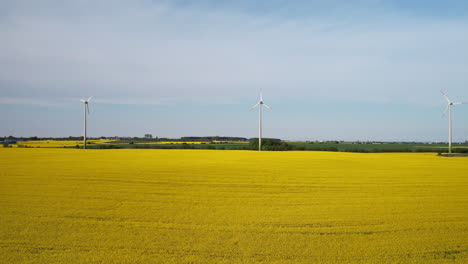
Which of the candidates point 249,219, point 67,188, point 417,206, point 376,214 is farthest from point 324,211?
point 67,188

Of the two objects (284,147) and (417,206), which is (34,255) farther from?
(284,147)

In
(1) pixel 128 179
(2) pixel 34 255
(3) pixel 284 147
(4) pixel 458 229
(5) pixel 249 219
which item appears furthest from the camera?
(3) pixel 284 147

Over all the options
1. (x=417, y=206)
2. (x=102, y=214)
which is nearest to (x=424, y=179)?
(x=417, y=206)

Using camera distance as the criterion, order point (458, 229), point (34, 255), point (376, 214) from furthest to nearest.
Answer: point (376, 214) → point (458, 229) → point (34, 255)

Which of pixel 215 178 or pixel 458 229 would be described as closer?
pixel 458 229

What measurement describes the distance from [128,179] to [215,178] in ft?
13.1

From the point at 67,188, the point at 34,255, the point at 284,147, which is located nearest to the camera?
the point at 34,255

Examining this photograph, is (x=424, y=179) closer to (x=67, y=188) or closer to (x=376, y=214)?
(x=376, y=214)

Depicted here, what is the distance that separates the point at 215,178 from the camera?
17516 millimetres

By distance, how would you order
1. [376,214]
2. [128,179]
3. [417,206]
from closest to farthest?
[376,214] → [417,206] → [128,179]

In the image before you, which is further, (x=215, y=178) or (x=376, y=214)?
(x=215, y=178)

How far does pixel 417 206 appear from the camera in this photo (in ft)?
36.3

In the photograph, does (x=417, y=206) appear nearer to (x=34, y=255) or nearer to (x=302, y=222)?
(x=302, y=222)

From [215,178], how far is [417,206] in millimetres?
9096
